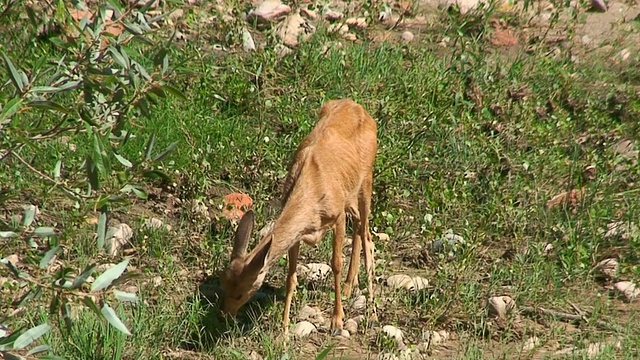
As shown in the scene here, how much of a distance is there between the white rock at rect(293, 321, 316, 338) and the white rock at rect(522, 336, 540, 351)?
1463 millimetres

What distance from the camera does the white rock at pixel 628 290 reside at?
802cm

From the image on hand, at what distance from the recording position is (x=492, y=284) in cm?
798

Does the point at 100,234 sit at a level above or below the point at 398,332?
above

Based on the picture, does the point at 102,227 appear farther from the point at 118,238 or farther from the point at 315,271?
the point at 315,271

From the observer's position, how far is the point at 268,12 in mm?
11047

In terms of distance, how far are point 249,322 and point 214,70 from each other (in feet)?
10.1

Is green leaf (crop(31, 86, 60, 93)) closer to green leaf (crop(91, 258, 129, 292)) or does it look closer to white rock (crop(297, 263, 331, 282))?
green leaf (crop(91, 258, 129, 292))

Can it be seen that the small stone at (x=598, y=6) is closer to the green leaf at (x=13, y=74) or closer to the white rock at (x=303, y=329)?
the white rock at (x=303, y=329)

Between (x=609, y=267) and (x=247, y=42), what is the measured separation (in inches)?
162

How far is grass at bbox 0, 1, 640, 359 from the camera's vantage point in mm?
7438

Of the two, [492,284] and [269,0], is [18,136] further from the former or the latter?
[269,0]

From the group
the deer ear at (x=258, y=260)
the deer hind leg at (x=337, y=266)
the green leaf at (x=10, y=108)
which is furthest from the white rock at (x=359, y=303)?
the green leaf at (x=10, y=108)

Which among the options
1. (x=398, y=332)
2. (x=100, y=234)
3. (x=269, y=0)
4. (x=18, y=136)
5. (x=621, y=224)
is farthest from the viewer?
(x=269, y=0)

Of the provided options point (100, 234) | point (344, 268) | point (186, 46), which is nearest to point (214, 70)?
point (186, 46)
